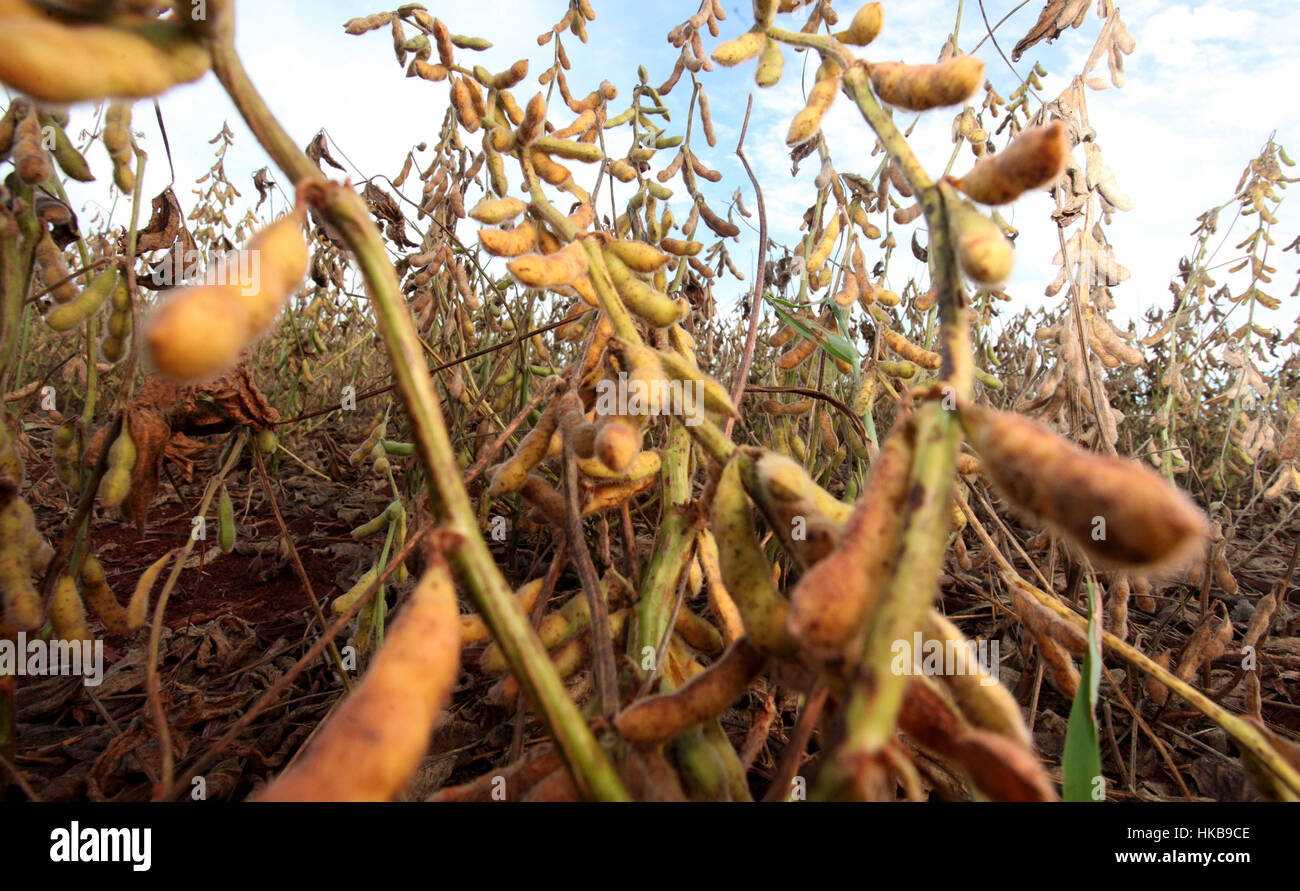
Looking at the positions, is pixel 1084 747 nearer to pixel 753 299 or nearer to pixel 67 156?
pixel 753 299

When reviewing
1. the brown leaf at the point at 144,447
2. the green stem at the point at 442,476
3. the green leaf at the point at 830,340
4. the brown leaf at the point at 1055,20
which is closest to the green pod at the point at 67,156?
the brown leaf at the point at 144,447

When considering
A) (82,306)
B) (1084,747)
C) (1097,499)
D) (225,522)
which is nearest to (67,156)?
(82,306)

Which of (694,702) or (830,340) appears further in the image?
(830,340)

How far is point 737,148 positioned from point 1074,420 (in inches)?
42.3

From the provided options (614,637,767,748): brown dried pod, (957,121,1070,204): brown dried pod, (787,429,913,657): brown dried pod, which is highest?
(957,121,1070,204): brown dried pod

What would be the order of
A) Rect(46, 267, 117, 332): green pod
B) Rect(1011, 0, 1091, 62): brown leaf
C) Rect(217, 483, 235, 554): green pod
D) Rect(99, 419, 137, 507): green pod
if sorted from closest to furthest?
Rect(99, 419, 137, 507): green pod
Rect(46, 267, 117, 332): green pod
Rect(217, 483, 235, 554): green pod
Rect(1011, 0, 1091, 62): brown leaf

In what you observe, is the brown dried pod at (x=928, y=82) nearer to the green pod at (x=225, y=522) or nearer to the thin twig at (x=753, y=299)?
the thin twig at (x=753, y=299)

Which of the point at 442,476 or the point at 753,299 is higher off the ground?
the point at 753,299

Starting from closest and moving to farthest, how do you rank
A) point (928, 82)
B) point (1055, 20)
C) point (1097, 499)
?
point (1097, 499) < point (928, 82) < point (1055, 20)

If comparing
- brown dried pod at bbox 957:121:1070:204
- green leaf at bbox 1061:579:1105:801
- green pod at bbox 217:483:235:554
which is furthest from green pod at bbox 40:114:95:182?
green leaf at bbox 1061:579:1105:801

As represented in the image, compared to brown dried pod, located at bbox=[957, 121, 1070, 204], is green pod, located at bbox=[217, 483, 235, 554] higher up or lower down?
higher up

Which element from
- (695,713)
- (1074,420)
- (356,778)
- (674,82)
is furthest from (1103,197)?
(356,778)

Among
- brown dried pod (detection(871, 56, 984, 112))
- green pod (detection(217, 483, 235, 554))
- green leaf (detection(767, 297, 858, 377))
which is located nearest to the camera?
brown dried pod (detection(871, 56, 984, 112))

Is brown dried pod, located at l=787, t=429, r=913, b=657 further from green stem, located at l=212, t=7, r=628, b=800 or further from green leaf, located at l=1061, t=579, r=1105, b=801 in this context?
green leaf, located at l=1061, t=579, r=1105, b=801
